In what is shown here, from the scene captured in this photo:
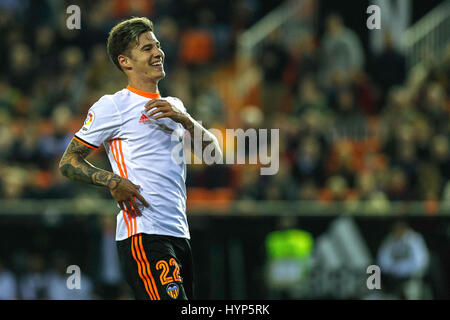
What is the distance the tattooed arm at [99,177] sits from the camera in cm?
550

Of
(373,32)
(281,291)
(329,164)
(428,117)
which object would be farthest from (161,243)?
(373,32)

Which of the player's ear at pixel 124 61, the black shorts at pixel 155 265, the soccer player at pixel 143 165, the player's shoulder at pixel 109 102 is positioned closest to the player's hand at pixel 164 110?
the soccer player at pixel 143 165

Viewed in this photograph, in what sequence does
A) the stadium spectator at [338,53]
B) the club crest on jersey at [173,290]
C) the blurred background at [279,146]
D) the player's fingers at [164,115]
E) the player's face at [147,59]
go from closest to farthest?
the club crest on jersey at [173,290] → the player's fingers at [164,115] → the player's face at [147,59] → the blurred background at [279,146] → the stadium spectator at [338,53]

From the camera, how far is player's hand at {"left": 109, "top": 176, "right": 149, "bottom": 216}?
5.49m

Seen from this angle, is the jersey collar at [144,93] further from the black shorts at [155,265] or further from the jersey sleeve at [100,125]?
the black shorts at [155,265]

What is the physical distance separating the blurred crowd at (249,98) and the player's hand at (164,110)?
24.1 ft

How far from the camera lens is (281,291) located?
12.0 m

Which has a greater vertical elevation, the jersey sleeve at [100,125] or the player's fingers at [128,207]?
the jersey sleeve at [100,125]

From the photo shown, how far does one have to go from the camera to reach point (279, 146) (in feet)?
46.7

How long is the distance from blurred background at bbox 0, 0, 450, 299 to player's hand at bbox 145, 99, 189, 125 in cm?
670

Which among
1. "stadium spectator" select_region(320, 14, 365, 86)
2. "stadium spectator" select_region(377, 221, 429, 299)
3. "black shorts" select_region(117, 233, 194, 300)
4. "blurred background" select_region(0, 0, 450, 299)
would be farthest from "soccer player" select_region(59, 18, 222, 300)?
"stadium spectator" select_region(320, 14, 365, 86)

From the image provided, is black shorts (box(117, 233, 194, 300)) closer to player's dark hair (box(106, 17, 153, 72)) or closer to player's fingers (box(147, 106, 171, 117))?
player's fingers (box(147, 106, 171, 117))

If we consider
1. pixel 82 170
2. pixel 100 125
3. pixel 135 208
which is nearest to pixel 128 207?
pixel 135 208

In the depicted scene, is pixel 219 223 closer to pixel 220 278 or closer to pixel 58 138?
pixel 220 278
